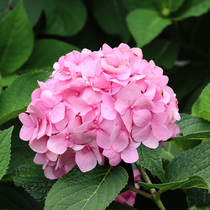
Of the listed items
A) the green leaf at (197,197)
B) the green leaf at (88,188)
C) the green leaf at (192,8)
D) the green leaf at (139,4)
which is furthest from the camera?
the green leaf at (139,4)

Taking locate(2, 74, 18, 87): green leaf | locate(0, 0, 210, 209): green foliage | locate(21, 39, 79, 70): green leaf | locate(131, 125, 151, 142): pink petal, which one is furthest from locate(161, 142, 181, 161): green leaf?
locate(21, 39, 79, 70): green leaf

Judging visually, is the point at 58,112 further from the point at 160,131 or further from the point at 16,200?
the point at 16,200

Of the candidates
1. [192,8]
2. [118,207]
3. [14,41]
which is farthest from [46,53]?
[118,207]

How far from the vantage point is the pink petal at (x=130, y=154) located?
2.03 feet

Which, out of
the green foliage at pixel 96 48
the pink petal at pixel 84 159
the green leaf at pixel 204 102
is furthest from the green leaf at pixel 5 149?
the green leaf at pixel 204 102

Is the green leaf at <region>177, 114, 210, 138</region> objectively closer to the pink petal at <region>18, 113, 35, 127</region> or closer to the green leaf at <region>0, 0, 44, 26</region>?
the pink petal at <region>18, 113, 35, 127</region>

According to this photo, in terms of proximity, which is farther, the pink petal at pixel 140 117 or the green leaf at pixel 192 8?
the green leaf at pixel 192 8

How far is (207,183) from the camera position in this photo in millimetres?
589

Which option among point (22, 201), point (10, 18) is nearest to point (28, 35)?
point (10, 18)

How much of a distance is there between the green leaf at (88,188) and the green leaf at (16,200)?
0.57 feet

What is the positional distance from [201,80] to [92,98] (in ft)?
3.58

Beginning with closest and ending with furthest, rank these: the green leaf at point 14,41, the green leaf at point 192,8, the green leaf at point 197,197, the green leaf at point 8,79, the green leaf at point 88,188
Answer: the green leaf at point 88,188
the green leaf at point 197,197
the green leaf at point 8,79
the green leaf at point 14,41
the green leaf at point 192,8

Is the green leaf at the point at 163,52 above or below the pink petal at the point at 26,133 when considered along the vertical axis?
below

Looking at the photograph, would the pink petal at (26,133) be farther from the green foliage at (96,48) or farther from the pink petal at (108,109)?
the pink petal at (108,109)
